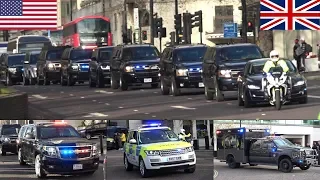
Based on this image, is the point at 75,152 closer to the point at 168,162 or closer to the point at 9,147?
the point at 9,147

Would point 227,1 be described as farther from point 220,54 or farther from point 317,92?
point 317,92

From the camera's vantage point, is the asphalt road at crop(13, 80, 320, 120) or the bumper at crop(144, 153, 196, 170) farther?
the bumper at crop(144, 153, 196, 170)

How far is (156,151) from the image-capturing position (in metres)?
5.12

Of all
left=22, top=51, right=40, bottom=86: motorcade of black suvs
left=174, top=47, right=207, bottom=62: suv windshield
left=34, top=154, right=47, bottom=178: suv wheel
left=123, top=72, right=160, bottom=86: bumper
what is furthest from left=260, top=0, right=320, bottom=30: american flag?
left=34, top=154, right=47, bottom=178: suv wheel

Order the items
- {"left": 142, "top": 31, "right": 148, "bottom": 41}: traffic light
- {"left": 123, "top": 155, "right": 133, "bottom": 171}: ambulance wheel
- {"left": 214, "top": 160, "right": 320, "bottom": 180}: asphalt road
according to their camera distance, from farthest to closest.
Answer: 1. {"left": 123, "top": 155, "right": 133, "bottom": 171}: ambulance wheel
2. {"left": 214, "top": 160, "right": 320, "bottom": 180}: asphalt road
3. {"left": 142, "top": 31, "right": 148, "bottom": 41}: traffic light

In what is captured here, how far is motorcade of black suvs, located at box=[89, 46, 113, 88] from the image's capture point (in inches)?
168

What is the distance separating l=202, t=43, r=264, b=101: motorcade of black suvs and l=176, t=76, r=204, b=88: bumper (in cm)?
6

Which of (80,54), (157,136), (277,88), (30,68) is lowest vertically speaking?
(157,136)

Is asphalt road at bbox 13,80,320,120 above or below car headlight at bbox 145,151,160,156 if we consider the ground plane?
above

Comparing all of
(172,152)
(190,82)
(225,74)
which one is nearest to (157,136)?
(172,152)

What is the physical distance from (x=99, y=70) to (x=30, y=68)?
60 centimetres

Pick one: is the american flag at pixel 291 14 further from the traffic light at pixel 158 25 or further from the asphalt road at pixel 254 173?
the asphalt road at pixel 254 173

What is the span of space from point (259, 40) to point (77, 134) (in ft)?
7.83

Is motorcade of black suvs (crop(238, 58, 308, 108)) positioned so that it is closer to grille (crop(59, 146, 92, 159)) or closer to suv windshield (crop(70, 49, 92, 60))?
suv windshield (crop(70, 49, 92, 60))
